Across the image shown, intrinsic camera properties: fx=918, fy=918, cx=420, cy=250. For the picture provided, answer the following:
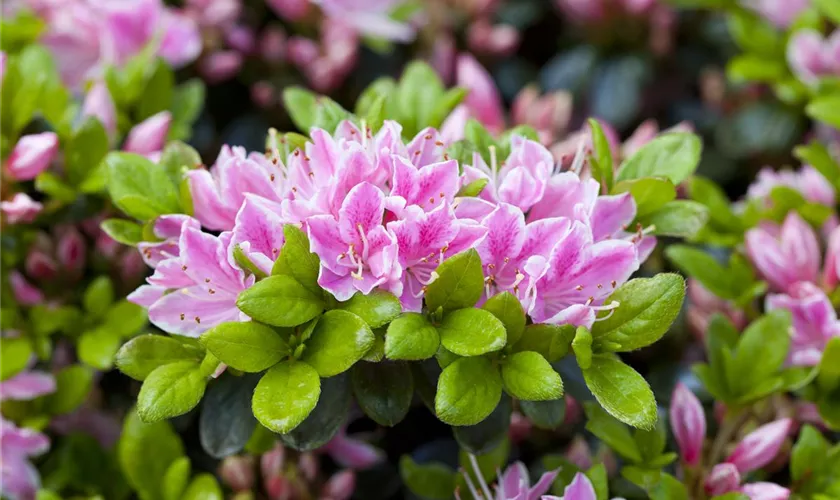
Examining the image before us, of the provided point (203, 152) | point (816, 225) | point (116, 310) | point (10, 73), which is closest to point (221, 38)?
point (203, 152)

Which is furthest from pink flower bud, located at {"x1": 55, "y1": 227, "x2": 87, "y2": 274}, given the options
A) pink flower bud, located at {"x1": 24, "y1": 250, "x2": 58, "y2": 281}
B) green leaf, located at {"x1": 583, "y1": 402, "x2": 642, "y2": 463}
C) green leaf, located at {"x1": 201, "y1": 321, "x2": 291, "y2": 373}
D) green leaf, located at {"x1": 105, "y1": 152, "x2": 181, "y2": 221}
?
green leaf, located at {"x1": 583, "y1": 402, "x2": 642, "y2": 463}

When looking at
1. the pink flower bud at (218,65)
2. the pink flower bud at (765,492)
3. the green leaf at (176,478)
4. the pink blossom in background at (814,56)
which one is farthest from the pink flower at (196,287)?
the pink blossom in background at (814,56)

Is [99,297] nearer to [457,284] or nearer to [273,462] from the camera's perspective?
[273,462]

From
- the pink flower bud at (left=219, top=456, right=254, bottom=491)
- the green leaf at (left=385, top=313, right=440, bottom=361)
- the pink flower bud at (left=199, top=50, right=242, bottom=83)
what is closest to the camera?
the green leaf at (left=385, top=313, right=440, bottom=361)

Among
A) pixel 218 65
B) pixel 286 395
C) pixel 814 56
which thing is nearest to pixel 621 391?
pixel 286 395

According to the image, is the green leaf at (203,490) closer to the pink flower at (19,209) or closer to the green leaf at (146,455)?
the green leaf at (146,455)

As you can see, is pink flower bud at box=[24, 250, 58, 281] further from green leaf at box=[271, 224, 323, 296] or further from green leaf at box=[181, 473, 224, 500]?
green leaf at box=[271, 224, 323, 296]
